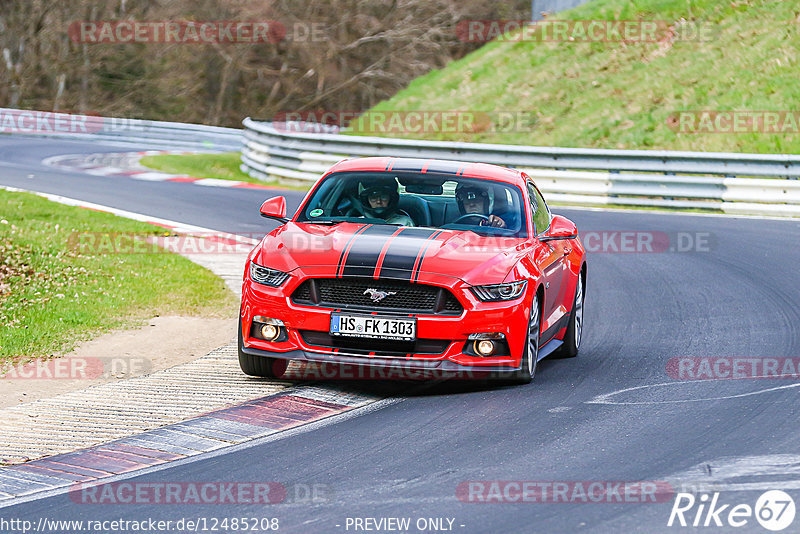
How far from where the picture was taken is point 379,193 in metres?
8.91

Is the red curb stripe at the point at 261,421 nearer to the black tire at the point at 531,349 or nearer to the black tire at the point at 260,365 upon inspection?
the black tire at the point at 260,365

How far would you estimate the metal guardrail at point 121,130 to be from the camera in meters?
35.4

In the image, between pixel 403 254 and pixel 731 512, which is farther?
pixel 403 254

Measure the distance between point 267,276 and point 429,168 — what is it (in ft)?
6.06

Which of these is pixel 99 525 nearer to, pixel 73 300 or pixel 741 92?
pixel 73 300

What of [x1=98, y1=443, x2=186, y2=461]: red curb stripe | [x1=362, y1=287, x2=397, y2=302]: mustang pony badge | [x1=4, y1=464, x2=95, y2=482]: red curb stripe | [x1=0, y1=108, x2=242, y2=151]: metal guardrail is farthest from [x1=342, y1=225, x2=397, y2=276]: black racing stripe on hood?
[x1=0, y1=108, x2=242, y2=151]: metal guardrail

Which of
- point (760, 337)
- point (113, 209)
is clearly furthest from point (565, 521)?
point (113, 209)

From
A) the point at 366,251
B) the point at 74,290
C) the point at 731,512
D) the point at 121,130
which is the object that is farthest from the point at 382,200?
the point at 121,130

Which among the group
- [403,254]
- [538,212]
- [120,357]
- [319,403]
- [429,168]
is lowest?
[120,357]

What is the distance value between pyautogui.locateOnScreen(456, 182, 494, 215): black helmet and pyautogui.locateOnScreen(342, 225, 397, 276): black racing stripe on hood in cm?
82

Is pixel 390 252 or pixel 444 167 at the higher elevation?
pixel 444 167

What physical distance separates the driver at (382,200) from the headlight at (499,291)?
119 cm

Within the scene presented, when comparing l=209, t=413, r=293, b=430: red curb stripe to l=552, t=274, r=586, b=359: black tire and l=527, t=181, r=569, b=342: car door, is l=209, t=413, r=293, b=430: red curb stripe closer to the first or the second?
l=527, t=181, r=569, b=342: car door

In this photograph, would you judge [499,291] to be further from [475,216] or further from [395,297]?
[475,216]
